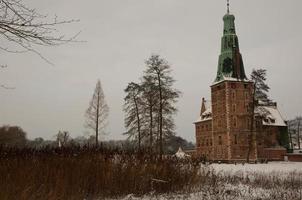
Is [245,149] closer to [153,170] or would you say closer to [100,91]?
[100,91]

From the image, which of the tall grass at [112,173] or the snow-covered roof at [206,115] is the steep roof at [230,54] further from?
the tall grass at [112,173]

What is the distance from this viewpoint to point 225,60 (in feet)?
198

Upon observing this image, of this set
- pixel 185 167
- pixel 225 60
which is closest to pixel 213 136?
pixel 225 60

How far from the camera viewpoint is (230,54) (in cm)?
5934

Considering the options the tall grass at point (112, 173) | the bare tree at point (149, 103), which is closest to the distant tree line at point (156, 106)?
the bare tree at point (149, 103)

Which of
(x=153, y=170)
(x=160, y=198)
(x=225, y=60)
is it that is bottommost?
(x=160, y=198)

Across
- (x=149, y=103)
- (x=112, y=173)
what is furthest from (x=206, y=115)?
(x=112, y=173)

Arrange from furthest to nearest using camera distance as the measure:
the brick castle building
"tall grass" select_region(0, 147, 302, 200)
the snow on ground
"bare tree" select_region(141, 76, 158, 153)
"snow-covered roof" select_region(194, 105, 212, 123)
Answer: "snow-covered roof" select_region(194, 105, 212, 123)
the brick castle building
"bare tree" select_region(141, 76, 158, 153)
the snow on ground
"tall grass" select_region(0, 147, 302, 200)

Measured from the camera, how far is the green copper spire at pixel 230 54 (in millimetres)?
59375

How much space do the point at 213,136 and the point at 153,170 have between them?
5202cm

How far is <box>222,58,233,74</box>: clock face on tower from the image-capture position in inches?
2356

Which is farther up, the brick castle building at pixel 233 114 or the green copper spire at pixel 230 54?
the green copper spire at pixel 230 54

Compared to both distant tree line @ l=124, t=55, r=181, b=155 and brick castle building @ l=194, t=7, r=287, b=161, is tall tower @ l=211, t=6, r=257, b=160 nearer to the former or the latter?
brick castle building @ l=194, t=7, r=287, b=161

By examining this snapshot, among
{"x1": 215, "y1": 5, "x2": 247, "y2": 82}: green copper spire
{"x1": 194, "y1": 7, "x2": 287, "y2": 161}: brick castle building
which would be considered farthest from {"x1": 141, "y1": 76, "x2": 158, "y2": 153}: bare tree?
{"x1": 215, "y1": 5, "x2": 247, "y2": 82}: green copper spire
